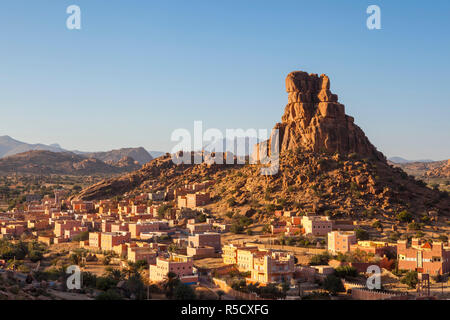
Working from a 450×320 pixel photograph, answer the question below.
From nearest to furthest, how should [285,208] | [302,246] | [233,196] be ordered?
[302,246], [285,208], [233,196]

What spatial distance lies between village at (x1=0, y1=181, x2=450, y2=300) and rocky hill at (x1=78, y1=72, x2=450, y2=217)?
272 centimetres

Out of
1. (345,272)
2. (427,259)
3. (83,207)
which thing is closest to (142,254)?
(345,272)

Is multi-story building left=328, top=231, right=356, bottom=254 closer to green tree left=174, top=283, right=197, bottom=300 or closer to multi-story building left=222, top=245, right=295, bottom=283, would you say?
multi-story building left=222, top=245, right=295, bottom=283

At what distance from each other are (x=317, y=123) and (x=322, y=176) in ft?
21.9

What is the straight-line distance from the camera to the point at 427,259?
3975 cm

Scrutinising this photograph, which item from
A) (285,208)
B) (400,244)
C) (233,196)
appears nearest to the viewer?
(400,244)

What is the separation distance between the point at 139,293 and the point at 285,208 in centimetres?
2960

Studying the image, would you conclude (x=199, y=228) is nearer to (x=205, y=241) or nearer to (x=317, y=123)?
(x=205, y=241)

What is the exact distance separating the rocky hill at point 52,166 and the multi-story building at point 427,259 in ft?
439

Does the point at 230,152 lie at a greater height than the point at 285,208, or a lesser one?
greater

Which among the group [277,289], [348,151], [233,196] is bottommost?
[277,289]

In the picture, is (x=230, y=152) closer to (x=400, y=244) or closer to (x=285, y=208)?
(x=285, y=208)
